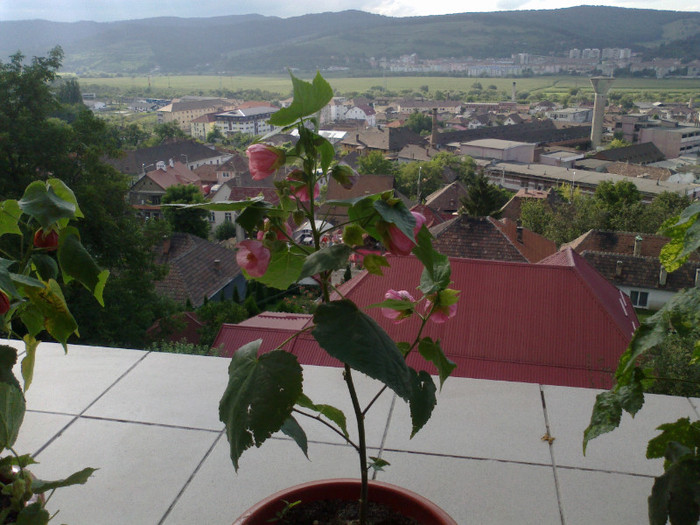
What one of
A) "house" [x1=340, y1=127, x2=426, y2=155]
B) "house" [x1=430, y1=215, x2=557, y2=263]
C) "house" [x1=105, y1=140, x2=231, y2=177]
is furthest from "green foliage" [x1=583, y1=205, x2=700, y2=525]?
"house" [x1=340, y1=127, x2=426, y2=155]

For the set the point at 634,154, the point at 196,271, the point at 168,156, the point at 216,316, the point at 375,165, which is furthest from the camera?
the point at 634,154

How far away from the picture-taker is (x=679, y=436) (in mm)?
729

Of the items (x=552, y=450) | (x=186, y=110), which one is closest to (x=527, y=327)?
(x=552, y=450)

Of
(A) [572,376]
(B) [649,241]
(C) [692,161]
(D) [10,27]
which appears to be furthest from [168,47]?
(A) [572,376]

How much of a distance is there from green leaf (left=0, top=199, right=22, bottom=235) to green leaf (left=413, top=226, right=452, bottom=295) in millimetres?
497

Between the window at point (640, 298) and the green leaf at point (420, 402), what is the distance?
48.4 feet

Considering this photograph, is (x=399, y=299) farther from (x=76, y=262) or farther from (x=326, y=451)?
(x=326, y=451)

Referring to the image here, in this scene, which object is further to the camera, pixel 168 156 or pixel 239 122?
pixel 239 122

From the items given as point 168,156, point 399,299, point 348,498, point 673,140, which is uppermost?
point 399,299

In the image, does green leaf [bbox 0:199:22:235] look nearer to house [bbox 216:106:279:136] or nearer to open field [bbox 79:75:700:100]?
house [bbox 216:106:279:136]

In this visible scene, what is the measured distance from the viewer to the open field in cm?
8350

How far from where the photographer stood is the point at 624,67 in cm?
10494

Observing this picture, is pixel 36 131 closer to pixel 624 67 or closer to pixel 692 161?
pixel 692 161

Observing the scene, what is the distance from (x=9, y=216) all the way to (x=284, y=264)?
0.40 metres
